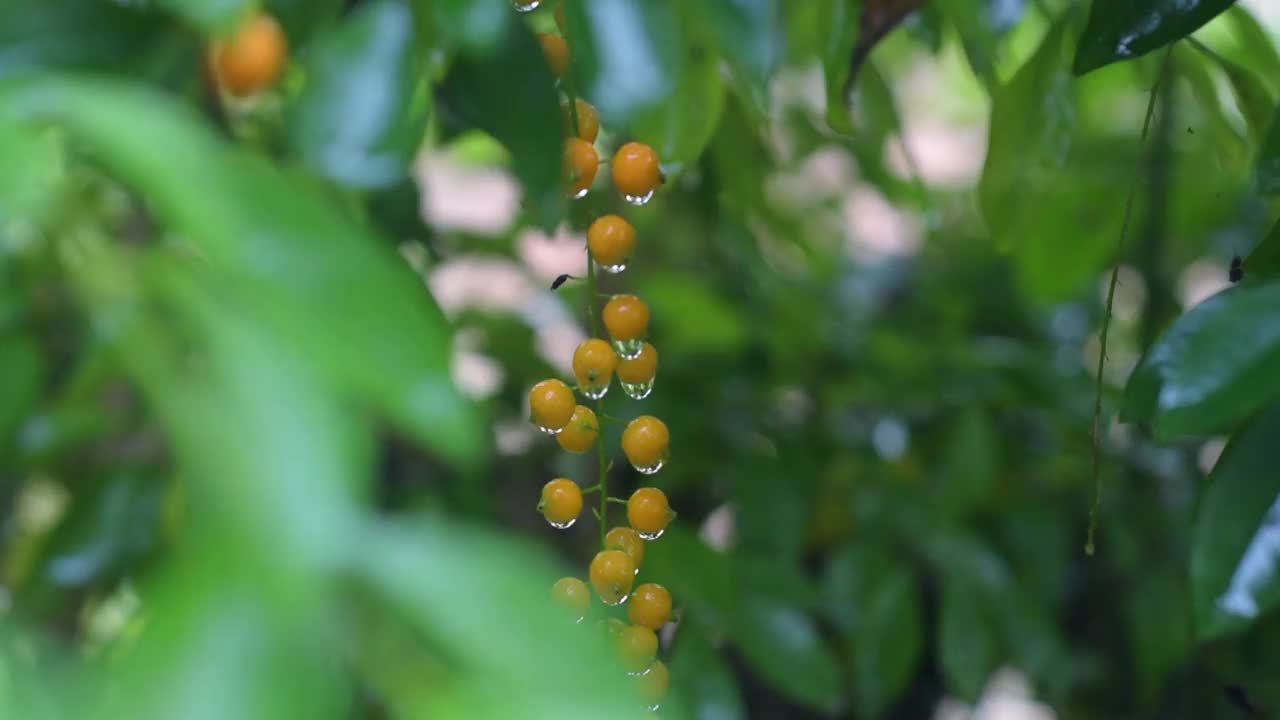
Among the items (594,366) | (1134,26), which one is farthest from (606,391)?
(1134,26)

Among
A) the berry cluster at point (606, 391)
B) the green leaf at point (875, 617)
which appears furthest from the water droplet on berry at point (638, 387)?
the green leaf at point (875, 617)

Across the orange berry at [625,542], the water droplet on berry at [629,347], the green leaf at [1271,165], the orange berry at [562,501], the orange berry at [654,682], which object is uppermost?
the green leaf at [1271,165]

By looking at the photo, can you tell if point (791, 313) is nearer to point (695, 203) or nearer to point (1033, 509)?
point (695, 203)

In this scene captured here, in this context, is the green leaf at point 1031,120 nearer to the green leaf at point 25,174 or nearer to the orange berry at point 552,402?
the orange berry at point 552,402

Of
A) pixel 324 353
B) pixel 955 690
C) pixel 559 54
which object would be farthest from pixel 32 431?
pixel 955 690

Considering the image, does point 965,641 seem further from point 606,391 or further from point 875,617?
point 606,391

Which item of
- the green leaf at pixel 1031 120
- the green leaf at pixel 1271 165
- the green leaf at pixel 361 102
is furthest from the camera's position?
the green leaf at pixel 1031 120

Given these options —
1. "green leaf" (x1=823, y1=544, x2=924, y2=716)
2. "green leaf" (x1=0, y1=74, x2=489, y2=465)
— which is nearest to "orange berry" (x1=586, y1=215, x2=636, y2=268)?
"green leaf" (x1=0, y1=74, x2=489, y2=465)
